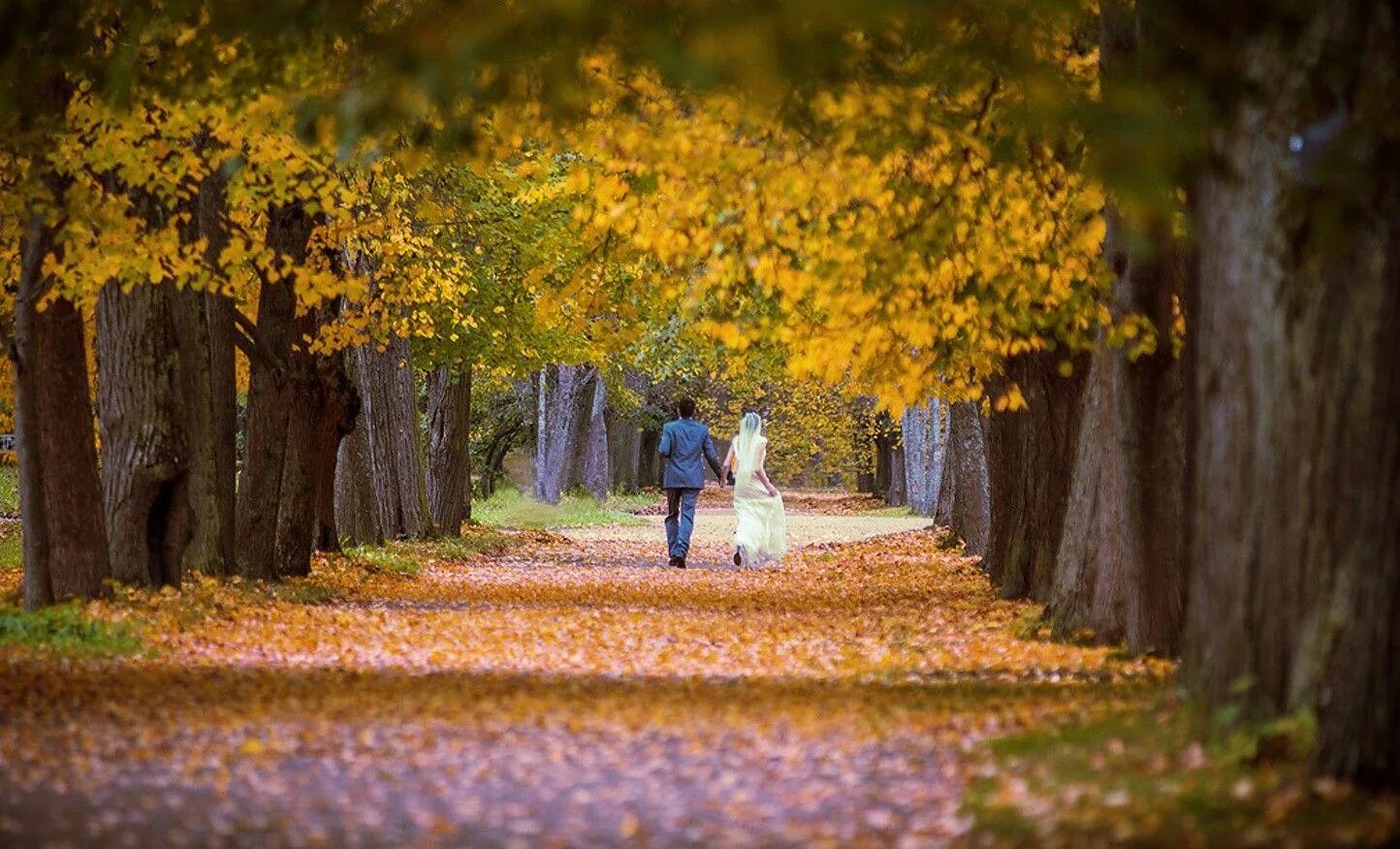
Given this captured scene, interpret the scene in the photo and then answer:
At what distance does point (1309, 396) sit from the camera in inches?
284

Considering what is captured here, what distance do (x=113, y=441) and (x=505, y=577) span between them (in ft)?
26.8

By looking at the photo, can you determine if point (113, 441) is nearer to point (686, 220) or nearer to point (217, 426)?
point (217, 426)

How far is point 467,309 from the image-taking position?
97.2ft

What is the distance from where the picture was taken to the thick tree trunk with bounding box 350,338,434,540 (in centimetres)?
2834

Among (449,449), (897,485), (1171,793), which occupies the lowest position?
(1171,793)

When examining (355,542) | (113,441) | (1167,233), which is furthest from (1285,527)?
(355,542)

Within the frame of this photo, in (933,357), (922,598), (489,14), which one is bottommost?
(922,598)

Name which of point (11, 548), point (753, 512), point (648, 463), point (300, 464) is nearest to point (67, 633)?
point (300, 464)

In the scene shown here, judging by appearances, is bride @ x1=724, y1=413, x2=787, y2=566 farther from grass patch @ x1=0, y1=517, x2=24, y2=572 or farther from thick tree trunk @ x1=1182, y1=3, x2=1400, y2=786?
thick tree trunk @ x1=1182, y1=3, x2=1400, y2=786

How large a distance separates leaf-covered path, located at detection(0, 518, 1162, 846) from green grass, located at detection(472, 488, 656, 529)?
23.3 meters

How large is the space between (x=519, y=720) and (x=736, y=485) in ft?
55.2

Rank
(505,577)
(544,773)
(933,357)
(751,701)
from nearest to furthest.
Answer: (544,773) < (751,701) < (933,357) < (505,577)

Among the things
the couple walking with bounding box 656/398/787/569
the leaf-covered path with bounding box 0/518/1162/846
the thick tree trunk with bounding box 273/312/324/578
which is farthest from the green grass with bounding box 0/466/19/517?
the leaf-covered path with bounding box 0/518/1162/846

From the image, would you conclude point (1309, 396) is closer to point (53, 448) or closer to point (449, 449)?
point (53, 448)
